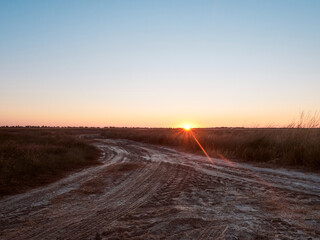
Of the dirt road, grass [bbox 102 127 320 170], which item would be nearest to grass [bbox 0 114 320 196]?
grass [bbox 102 127 320 170]

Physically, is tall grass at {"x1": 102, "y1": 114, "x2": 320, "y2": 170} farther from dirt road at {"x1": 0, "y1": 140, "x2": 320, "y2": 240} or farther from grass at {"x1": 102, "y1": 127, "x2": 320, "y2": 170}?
dirt road at {"x1": 0, "y1": 140, "x2": 320, "y2": 240}

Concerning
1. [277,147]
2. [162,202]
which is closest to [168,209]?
[162,202]

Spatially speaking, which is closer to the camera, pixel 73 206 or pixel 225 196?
pixel 73 206

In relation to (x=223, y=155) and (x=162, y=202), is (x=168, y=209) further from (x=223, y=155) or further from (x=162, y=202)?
(x=223, y=155)

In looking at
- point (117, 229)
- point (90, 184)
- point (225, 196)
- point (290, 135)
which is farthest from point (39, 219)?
point (290, 135)

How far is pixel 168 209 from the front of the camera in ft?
15.4

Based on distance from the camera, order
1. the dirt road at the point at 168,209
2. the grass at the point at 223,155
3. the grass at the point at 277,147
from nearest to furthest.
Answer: the dirt road at the point at 168,209, the grass at the point at 223,155, the grass at the point at 277,147

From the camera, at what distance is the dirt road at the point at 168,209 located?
12.0 ft

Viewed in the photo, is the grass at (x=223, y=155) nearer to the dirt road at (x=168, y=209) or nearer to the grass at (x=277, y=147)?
the grass at (x=277, y=147)

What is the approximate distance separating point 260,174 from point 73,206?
595 cm

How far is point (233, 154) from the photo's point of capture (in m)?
13.2

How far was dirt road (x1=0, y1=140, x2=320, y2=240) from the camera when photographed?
12.0 feet

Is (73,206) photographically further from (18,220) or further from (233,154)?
(233,154)

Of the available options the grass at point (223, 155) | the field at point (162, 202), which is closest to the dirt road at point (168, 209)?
the field at point (162, 202)
